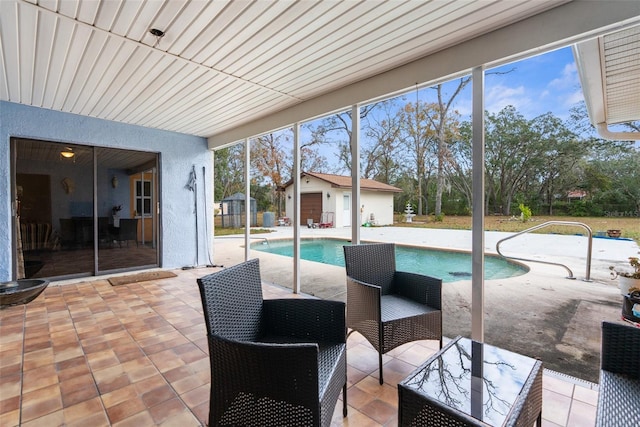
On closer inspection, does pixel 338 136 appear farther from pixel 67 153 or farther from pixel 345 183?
pixel 67 153

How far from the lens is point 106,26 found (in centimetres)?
224

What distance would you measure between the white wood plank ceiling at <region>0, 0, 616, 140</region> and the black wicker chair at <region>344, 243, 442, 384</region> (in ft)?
5.71

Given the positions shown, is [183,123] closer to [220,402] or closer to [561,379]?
[220,402]

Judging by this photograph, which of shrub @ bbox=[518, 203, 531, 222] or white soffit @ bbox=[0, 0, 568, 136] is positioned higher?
white soffit @ bbox=[0, 0, 568, 136]

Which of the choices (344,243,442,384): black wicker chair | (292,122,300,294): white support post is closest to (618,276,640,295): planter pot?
(344,243,442,384): black wicker chair

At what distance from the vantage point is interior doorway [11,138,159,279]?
4.53 meters

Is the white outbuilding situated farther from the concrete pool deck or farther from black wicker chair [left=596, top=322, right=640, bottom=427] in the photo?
black wicker chair [left=596, top=322, right=640, bottom=427]

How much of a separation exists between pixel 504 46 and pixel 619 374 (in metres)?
2.13

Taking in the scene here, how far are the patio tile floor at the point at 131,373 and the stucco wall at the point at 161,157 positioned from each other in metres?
2.08

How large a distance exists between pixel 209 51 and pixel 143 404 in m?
2.74

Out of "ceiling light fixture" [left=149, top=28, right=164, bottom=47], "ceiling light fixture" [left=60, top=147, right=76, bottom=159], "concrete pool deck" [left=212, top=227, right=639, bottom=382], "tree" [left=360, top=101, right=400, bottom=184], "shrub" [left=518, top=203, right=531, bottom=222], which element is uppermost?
"tree" [left=360, top=101, right=400, bottom=184]

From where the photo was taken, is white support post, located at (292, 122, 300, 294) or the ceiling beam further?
white support post, located at (292, 122, 300, 294)

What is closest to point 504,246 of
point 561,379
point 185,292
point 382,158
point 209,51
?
point 382,158

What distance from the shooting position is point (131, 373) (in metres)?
2.16
